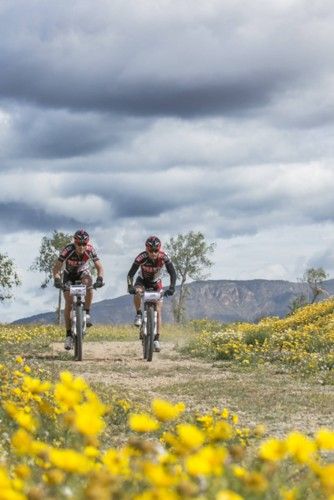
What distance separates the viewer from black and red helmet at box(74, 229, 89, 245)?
15.8 meters

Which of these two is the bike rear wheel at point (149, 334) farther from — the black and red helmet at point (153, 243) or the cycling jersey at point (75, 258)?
the cycling jersey at point (75, 258)

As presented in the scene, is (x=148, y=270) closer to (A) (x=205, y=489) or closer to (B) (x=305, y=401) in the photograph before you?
(B) (x=305, y=401)

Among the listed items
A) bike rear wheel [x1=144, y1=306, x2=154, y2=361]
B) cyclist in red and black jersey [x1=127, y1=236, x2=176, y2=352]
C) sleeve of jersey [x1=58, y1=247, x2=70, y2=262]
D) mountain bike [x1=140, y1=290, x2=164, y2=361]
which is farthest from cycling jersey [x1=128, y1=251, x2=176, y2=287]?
sleeve of jersey [x1=58, y1=247, x2=70, y2=262]

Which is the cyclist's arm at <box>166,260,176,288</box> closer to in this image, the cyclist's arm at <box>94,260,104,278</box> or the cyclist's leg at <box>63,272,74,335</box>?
the cyclist's arm at <box>94,260,104,278</box>

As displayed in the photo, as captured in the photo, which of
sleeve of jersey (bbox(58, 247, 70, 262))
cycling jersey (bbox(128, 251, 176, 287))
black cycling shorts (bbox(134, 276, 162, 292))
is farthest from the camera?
black cycling shorts (bbox(134, 276, 162, 292))

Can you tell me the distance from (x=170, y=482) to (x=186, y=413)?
7.61 metres

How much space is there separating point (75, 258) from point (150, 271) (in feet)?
6.17

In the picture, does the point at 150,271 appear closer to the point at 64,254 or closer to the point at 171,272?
the point at 171,272

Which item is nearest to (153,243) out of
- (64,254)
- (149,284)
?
(149,284)

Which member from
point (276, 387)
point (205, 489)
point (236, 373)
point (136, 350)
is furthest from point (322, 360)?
point (205, 489)

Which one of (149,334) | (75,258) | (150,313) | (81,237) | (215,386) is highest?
(81,237)

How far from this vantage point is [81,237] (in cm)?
1577

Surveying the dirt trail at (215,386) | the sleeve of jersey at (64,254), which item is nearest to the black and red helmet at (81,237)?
the sleeve of jersey at (64,254)

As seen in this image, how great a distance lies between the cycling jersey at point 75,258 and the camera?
16.2 meters
